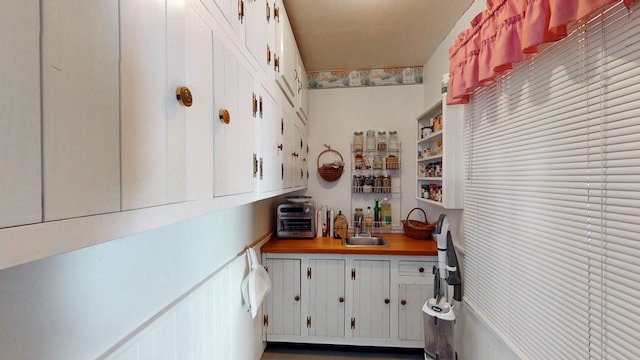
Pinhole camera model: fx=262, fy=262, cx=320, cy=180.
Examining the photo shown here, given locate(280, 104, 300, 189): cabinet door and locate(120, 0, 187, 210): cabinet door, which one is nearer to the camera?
locate(120, 0, 187, 210): cabinet door

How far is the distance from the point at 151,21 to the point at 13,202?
0.42 m

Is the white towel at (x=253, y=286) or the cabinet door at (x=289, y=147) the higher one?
the cabinet door at (x=289, y=147)

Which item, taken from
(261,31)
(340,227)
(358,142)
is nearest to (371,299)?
(340,227)

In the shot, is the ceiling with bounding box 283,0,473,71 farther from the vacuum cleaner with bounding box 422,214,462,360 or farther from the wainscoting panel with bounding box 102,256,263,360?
the wainscoting panel with bounding box 102,256,263,360

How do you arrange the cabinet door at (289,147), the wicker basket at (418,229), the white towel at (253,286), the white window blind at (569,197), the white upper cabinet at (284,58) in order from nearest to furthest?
the white window blind at (569,197) < the white upper cabinet at (284,58) < the white towel at (253,286) < the cabinet door at (289,147) < the wicker basket at (418,229)

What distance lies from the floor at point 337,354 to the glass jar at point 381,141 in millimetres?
1927

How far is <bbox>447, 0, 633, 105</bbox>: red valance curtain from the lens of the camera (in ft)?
2.83

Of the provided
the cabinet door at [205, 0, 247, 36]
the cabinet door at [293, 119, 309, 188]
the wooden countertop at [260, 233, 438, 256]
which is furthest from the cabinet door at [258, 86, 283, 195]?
the wooden countertop at [260, 233, 438, 256]

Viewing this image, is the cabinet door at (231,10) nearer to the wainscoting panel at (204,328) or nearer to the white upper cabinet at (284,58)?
the white upper cabinet at (284,58)

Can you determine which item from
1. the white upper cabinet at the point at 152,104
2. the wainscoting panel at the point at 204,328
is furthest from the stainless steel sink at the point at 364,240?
the white upper cabinet at the point at 152,104

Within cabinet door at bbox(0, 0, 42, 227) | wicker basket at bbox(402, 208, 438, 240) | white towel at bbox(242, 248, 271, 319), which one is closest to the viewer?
cabinet door at bbox(0, 0, 42, 227)

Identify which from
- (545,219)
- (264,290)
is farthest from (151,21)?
(264,290)

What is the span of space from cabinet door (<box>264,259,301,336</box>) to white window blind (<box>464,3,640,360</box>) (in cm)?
142

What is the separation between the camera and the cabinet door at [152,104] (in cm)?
47
